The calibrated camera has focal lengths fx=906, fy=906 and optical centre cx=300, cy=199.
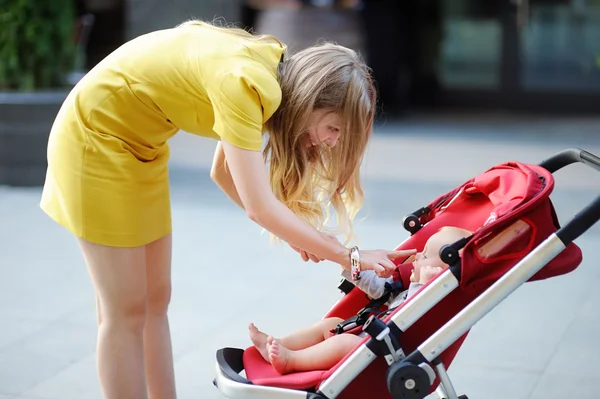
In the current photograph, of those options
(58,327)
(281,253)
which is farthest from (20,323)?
(281,253)

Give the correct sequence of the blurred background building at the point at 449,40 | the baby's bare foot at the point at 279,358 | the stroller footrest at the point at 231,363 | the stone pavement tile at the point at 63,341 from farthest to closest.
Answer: the blurred background building at the point at 449,40
the stone pavement tile at the point at 63,341
the baby's bare foot at the point at 279,358
the stroller footrest at the point at 231,363

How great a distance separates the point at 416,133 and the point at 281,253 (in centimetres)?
449

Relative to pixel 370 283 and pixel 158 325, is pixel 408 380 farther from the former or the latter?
pixel 158 325

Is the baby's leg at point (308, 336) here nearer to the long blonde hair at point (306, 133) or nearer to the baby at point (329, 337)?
the baby at point (329, 337)

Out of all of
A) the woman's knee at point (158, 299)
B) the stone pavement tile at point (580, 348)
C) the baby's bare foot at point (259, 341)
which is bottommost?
the stone pavement tile at point (580, 348)

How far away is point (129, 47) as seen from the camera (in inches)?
104

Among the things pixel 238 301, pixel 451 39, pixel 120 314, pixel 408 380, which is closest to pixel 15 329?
pixel 238 301

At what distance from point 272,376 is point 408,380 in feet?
1.58

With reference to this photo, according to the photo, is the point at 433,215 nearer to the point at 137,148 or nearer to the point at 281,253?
the point at 137,148

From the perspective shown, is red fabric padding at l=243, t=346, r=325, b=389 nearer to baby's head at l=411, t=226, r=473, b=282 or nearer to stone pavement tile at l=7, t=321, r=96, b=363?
baby's head at l=411, t=226, r=473, b=282

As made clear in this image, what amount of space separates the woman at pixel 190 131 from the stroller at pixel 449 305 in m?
0.18

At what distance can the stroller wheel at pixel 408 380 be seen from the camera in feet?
8.11

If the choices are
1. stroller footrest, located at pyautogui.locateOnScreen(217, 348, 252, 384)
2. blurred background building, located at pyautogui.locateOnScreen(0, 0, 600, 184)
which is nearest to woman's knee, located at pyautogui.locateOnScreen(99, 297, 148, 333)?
stroller footrest, located at pyautogui.locateOnScreen(217, 348, 252, 384)

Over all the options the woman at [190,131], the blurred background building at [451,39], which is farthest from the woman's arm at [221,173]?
the blurred background building at [451,39]
